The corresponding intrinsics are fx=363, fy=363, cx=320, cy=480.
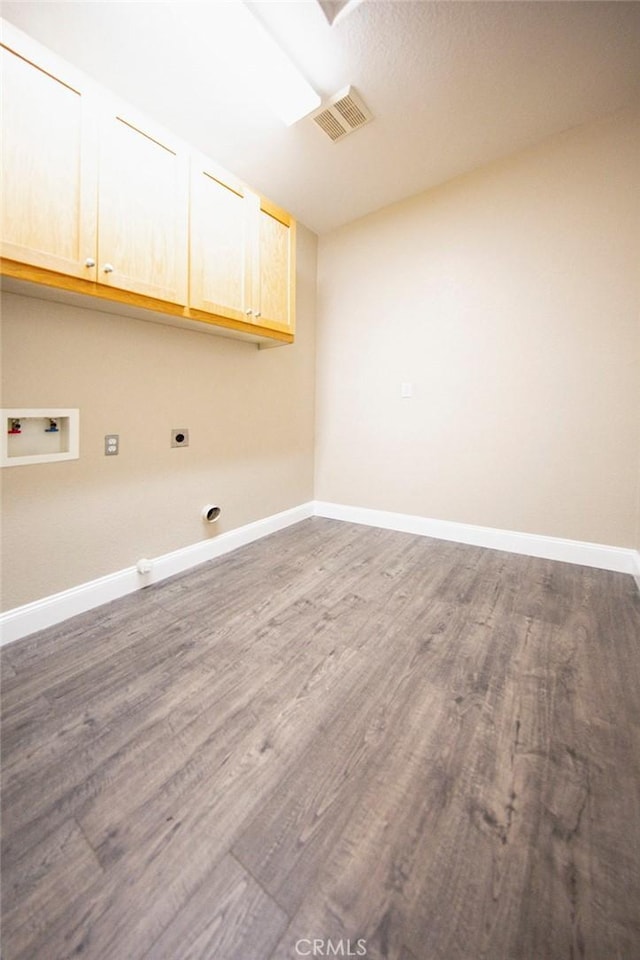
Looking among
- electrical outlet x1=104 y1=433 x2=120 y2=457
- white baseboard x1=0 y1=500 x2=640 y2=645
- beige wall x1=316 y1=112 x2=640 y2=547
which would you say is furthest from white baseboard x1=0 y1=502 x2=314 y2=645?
beige wall x1=316 y1=112 x2=640 y2=547

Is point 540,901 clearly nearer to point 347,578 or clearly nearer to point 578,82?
point 347,578


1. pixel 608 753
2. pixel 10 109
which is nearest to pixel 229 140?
pixel 10 109

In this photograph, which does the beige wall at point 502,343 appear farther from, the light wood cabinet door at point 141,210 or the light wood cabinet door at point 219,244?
the light wood cabinet door at point 141,210

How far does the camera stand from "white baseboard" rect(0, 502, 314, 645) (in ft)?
5.30

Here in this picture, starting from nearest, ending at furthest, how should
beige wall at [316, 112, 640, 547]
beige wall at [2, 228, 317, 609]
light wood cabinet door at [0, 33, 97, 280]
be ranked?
light wood cabinet door at [0, 33, 97, 280]
beige wall at [2, 228, 317, 609]
beige wall at [316, 112, 640, 547]

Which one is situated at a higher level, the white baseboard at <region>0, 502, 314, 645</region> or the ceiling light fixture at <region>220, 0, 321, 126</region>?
the ceiling light fixture at <region>220, 0, 321, 126</region>

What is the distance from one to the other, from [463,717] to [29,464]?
2.01 m

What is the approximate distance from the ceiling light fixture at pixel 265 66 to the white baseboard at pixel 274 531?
2473mm

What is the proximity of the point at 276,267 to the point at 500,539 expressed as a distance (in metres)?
2.42

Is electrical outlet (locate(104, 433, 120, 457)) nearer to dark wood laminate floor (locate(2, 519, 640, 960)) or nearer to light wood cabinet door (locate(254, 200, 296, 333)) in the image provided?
dark wood laminate floor (locate(2, 519, 640, 960))

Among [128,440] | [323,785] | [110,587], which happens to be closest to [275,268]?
[128,440]

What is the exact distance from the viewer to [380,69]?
5.64 ft

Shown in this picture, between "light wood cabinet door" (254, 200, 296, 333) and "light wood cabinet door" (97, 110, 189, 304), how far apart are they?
0.51 m
